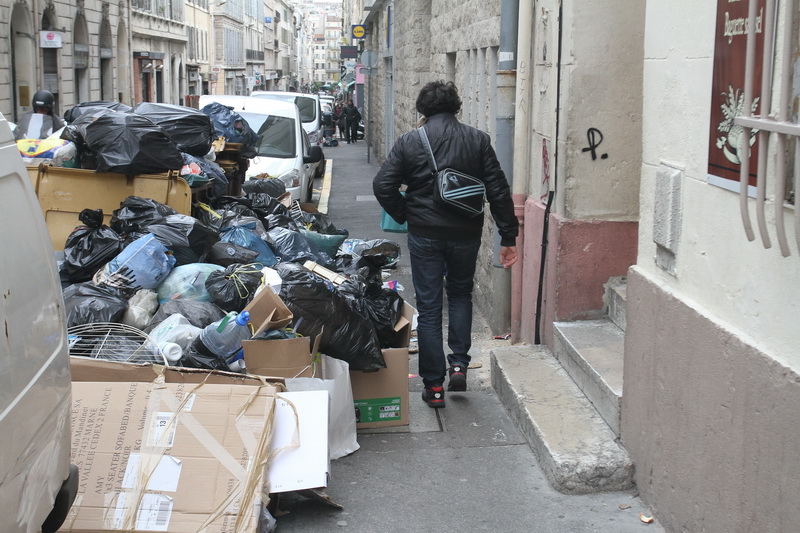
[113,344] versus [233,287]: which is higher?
[233,287]

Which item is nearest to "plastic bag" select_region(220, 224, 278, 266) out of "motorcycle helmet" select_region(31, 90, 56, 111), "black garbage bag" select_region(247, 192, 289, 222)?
"black garbage bag" select_region(247, 192, 289, 222)

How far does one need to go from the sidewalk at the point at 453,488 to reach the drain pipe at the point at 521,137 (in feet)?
3.46

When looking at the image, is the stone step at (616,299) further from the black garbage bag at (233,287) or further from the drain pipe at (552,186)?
the black garbage bag at (233,287)

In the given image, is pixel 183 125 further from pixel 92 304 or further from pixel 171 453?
pixel 171 453

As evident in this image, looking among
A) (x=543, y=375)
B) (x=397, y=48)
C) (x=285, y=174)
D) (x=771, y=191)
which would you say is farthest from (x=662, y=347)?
(x=397, y=48)

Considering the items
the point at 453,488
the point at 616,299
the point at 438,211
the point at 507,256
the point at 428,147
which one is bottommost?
the point at 453,488

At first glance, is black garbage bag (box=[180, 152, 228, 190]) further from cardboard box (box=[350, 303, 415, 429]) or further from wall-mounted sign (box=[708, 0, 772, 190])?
wall-mounted sign (box=[708, 0, 772, 190])

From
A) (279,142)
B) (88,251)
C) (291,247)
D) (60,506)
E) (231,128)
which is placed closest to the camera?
(60,506)

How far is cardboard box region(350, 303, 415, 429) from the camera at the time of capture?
16.6 ft

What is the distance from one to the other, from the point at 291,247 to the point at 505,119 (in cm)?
207

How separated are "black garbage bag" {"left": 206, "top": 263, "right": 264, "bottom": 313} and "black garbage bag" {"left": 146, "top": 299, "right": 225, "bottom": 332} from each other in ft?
0.25

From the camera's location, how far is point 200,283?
5.74 metres

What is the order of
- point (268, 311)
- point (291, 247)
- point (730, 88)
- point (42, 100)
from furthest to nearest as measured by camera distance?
point (42, 100)
point (291, 247)
point (268, 311)
point (730, 88)

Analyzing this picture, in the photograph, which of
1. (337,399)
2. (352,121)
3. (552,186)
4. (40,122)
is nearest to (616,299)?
(552,186)
